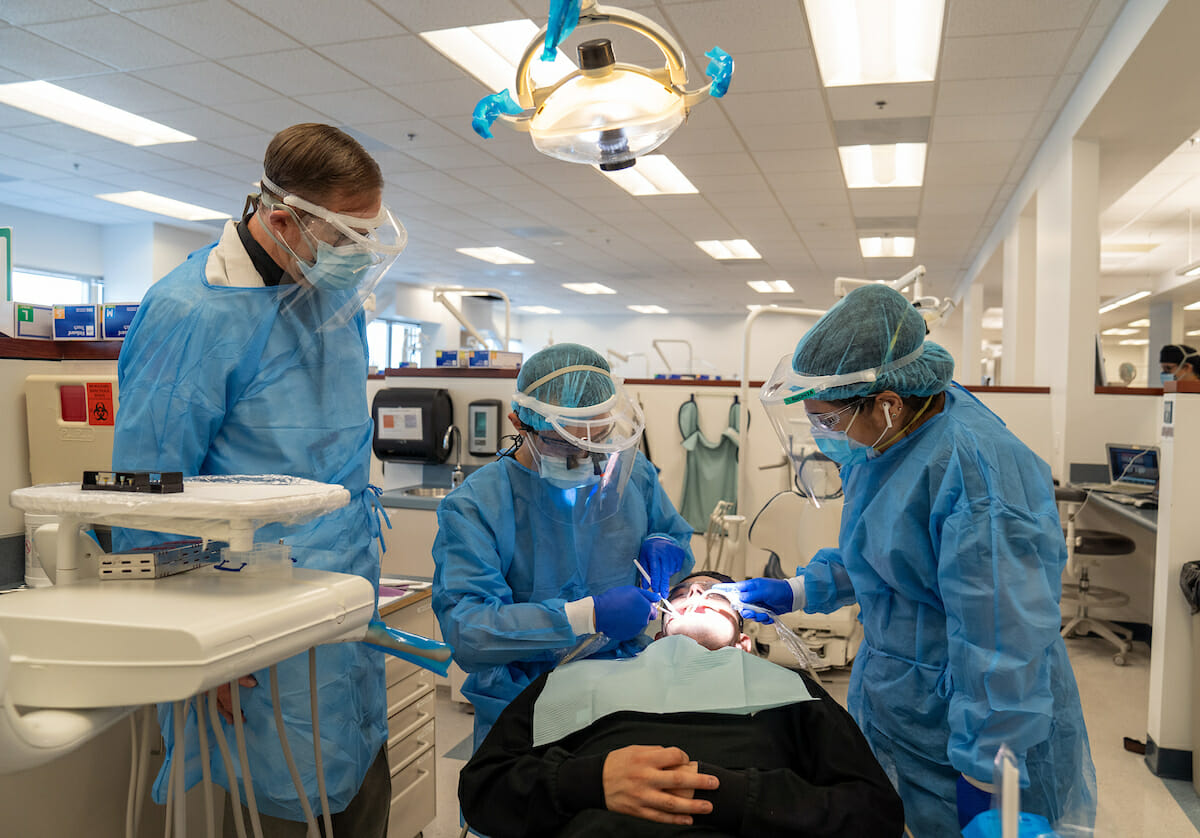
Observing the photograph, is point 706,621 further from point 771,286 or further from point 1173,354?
point 771,286

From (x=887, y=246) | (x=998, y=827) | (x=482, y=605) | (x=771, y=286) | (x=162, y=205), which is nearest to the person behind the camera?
(x=998, y=827)

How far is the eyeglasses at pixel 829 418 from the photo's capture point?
4.82ft

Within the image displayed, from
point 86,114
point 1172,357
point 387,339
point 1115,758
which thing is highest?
point 86,114

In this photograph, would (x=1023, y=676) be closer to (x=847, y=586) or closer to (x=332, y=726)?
(x=847, y=586)

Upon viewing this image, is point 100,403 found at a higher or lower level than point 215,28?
lower

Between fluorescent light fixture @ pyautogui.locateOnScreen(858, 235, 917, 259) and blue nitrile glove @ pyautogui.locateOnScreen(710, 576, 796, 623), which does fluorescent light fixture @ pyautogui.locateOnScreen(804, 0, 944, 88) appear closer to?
blue nitrile glove @ pyautogui.locateOnScreen(710, 576, 796, 623)

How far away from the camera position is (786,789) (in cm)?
112

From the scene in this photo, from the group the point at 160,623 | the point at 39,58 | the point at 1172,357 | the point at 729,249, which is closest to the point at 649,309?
the point at 729,249

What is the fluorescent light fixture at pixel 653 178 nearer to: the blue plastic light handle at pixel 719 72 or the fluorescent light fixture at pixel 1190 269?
the fluorescent light fixture at pixel 1190 269

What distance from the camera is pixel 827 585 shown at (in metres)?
1.72

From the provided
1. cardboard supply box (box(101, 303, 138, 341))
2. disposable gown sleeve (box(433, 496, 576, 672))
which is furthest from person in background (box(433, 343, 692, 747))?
cardboard supply box (box(101, 303, 138, 341))

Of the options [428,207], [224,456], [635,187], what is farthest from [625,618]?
[428,207]

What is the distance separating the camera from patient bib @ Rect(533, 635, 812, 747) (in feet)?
4.24

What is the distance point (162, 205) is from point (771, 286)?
8306 mm
